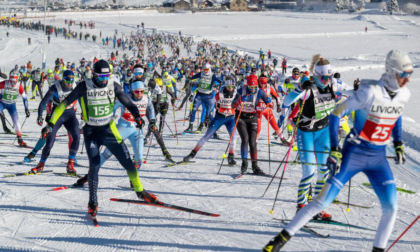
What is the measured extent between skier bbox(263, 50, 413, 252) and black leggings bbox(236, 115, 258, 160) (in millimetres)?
3748

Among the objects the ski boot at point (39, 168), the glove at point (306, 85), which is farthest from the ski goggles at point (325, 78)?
the ski boot at point (39, 168)

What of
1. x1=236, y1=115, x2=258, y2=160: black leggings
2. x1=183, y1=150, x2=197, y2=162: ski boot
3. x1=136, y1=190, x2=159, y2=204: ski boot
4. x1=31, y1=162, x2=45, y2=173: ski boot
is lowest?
x1=31, y1=162, x2=45, y2=173: ski boot

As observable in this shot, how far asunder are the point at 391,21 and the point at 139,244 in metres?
91.9

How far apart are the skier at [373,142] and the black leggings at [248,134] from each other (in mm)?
3748

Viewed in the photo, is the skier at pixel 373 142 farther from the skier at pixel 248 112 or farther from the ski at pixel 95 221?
the skier at pixel 248 112

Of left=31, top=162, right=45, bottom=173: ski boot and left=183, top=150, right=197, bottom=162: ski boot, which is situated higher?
left=183, top=150, right=197, bottom=162: ski boot

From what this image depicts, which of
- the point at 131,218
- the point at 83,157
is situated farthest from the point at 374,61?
the point at 131,218

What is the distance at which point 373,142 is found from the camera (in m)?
4.19

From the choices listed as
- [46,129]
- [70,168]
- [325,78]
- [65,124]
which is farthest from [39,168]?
[325,78]

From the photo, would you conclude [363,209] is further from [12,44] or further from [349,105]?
[12,44]

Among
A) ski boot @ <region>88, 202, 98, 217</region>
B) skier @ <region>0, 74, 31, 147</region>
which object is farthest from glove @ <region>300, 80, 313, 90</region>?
skier @ <region>0, 74, 31, 147</region>

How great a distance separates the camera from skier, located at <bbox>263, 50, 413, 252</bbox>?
4070 mm

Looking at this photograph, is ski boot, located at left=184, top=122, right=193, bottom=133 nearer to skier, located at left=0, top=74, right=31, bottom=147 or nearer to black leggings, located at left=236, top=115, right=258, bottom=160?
skier, located at left=0, top=74, right=31, bottom=147

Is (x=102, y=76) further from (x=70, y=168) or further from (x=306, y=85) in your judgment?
(x=70, y=168)
